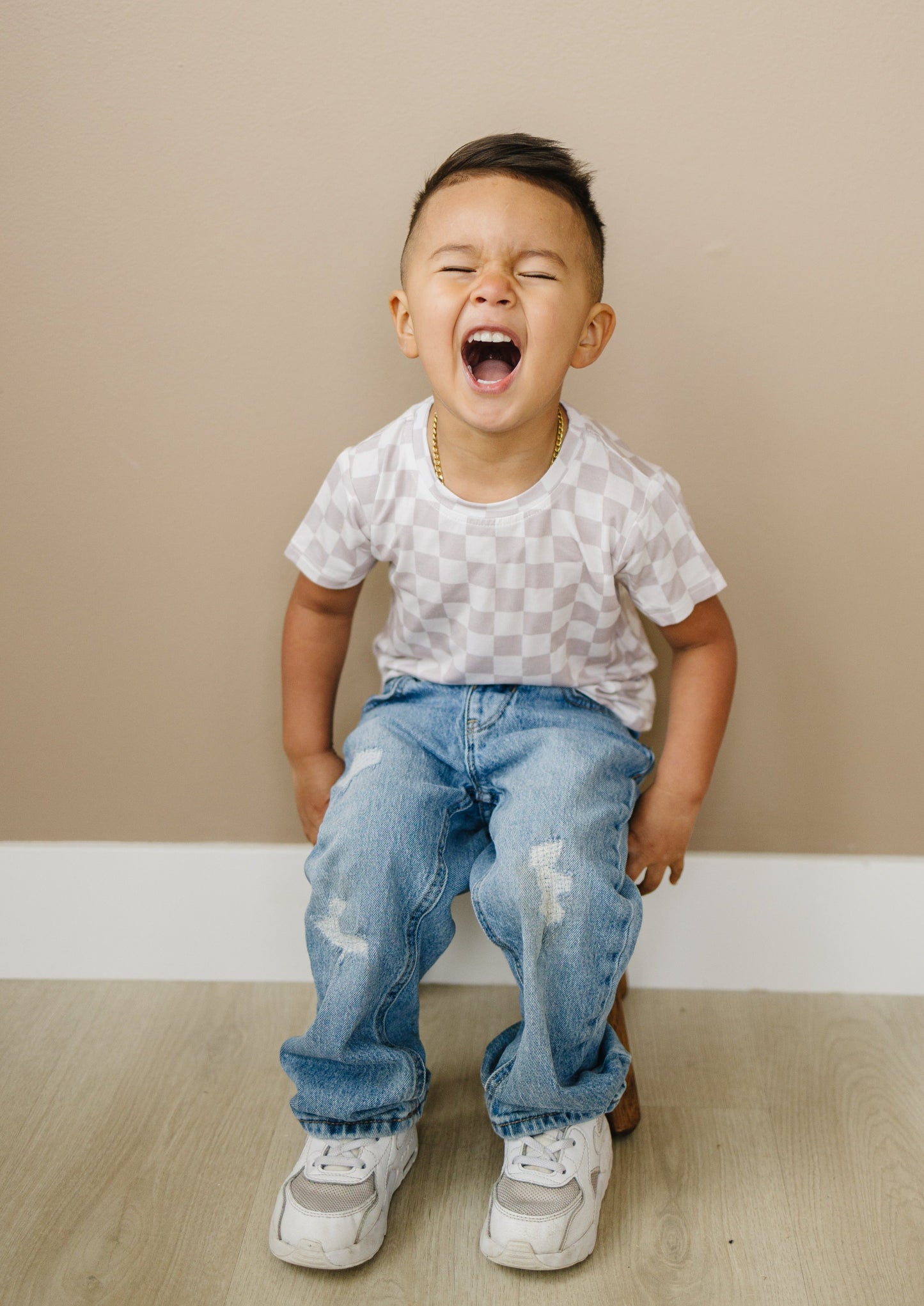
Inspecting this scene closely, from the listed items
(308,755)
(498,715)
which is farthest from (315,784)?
(498,715)

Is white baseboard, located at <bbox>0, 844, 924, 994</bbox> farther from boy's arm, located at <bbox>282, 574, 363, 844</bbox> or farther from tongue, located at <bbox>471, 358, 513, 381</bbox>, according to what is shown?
tongue, located at <bbox>471, 358, 513, 381</bbox>

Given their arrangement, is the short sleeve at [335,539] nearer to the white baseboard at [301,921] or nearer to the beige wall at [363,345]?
the beige wall at [363,345]

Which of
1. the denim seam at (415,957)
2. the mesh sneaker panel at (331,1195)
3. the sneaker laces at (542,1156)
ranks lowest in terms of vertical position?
the mesh sneaker panel at (331,1195)

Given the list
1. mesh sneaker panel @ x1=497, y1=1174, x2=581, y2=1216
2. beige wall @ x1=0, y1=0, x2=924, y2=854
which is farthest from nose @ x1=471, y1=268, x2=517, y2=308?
mesh sneaker panel @ x1=497, y1=1174, x2=581, y2=1216

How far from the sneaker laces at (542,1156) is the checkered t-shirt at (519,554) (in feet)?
1.18

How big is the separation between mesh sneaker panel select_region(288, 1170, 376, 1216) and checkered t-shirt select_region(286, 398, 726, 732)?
16.2 inches

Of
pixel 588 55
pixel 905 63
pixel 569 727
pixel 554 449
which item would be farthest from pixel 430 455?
pixel 905 63

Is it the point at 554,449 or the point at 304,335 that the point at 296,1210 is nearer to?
the point at 554,449

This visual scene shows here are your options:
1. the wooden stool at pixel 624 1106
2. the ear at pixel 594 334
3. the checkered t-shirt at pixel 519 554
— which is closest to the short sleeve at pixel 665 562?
the checkered t-shirt at pixel 519 554

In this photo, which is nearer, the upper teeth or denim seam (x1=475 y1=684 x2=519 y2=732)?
the upper teeth

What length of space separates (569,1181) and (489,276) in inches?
27.0

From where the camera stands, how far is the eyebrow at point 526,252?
Answer: 805mm

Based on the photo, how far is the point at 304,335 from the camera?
3.27ft

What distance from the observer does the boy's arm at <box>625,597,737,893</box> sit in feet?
3.04
